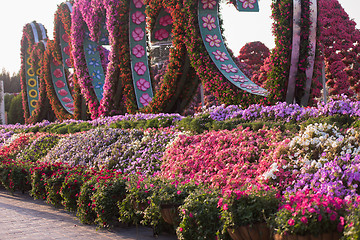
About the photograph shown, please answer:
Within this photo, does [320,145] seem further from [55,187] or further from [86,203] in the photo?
[55,187]

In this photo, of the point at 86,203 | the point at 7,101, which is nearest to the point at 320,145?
the point at 86,203

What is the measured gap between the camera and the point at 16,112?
33750mm

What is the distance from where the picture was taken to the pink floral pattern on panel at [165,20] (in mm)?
12607

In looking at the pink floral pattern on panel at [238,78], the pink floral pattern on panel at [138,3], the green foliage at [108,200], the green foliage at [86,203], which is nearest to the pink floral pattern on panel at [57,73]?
the pink floral pattern on panel at [138,3]

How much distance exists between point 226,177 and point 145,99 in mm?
8217

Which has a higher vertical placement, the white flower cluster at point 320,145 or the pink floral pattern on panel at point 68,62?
the pink floral pattern on panel at point 68,62

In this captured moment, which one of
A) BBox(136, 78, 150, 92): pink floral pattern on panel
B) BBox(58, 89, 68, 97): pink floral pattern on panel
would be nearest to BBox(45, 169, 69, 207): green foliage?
BBox(136, 78, 150, 92): pink floral pattern on panel

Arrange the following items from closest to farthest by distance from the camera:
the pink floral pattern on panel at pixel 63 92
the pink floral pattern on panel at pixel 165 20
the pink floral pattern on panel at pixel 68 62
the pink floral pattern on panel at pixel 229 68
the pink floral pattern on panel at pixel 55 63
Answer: the pink floral pattern on panel at pixel 229 68 < the pink floral pattern on panel at pixel 165 20 < the pink floral pattern on panel at pixel 68 62 < the pink floral pattern on panel at pixel 63 92 < the pink floral pattern on panel at pixel 55 63

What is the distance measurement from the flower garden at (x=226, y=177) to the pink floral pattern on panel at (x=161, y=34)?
4.20m

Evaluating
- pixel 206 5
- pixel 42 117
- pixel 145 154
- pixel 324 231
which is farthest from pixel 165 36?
pixel 42 117

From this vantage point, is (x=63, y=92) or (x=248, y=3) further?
(x=63, y=92)

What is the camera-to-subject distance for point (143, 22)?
13594 mm

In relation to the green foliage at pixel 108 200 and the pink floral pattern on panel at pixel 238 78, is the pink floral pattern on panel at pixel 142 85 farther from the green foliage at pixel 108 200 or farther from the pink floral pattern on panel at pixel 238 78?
the green foliage at pixel 108 200

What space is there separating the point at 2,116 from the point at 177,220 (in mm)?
27964
